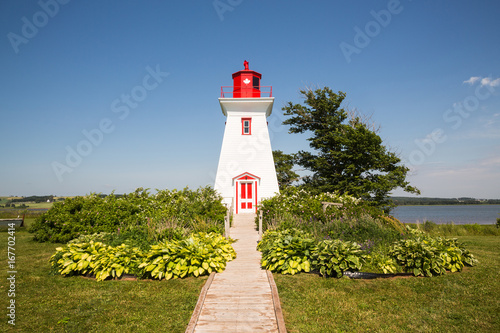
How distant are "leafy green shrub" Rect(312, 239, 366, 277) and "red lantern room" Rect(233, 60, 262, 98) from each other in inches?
561

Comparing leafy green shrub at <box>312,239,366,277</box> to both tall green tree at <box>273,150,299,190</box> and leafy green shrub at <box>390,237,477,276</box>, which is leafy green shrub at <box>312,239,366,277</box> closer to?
leafy green shrub at <box>390,237,477,276</box>

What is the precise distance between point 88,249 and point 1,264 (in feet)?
12.2

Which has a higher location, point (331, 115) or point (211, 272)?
point (331, 115)

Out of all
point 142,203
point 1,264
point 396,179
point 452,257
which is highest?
point 396,179

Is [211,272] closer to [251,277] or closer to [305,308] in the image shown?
[251,277]

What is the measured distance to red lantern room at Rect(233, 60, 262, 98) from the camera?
64.3 ft

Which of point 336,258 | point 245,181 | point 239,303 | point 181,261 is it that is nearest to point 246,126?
point 245,181

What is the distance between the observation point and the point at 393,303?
5.66 m

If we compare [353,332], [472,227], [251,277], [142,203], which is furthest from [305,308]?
[472,227]

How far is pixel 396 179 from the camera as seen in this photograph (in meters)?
22.7

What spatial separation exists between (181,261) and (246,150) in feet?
41.3

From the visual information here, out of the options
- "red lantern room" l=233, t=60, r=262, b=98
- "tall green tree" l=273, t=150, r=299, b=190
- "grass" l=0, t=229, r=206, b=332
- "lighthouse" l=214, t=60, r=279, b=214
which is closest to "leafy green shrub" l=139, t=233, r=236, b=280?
"grass" l=0, t=229, r=206, b=332

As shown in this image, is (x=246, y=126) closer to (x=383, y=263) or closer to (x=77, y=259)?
(x=383, y=263)

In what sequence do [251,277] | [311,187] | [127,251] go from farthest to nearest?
[311,187] → [127,251] → [251,277]
